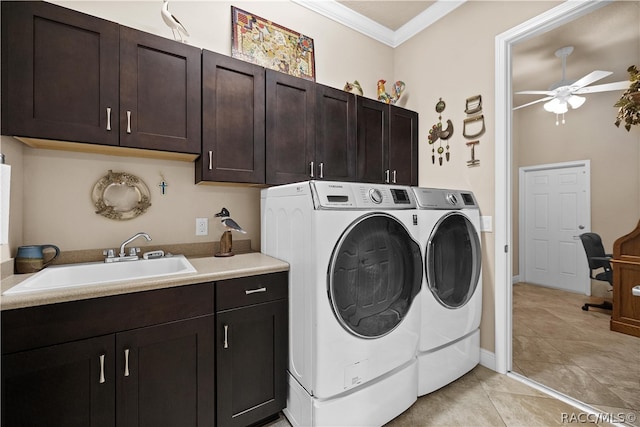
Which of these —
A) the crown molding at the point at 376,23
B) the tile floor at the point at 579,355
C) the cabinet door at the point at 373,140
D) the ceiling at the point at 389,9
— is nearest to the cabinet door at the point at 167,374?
the cabinet door at the point at 373,140

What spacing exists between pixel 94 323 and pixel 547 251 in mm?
5803

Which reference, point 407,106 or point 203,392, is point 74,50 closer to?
point 203,392

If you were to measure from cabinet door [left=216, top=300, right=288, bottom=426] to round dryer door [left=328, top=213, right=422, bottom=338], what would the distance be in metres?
0.38

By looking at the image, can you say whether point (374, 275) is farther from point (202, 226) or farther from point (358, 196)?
point (202, 226)

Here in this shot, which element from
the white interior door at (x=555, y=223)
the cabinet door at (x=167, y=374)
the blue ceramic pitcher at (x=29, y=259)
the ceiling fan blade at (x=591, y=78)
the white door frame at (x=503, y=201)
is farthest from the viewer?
the white interior door at (x=555, y=223)

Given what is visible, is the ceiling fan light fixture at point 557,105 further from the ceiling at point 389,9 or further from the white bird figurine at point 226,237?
the white bird figurine at point 226,237

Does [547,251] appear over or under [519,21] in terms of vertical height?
under

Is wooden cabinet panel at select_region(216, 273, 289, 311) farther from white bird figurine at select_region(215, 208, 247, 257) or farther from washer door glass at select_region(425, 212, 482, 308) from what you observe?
washer door glass at select_region(425, 212, 482, 308)

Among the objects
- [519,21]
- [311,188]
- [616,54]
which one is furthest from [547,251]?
[311,188]

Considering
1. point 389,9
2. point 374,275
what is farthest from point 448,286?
point 389,9

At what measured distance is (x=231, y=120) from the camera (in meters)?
1.76

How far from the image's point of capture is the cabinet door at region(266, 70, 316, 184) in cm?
190

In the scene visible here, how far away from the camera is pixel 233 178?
1.77 metres

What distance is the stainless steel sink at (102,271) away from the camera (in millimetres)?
1368
